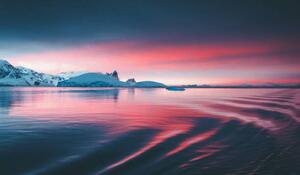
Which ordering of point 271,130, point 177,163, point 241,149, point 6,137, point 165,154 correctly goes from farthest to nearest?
point 271,130 → point 6,137 → point 241,149 → point 165,154 → point 177,163

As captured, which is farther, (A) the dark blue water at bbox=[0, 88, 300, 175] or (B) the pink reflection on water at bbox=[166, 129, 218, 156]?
(B) the pink reflection on water at bbox=[166, 129, 218, 156]

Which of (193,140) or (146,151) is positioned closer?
(146,151)

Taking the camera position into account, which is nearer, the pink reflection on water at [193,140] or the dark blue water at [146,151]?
the dark blue water at [146,151]

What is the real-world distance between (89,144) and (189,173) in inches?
226

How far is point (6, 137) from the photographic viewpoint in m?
12.4

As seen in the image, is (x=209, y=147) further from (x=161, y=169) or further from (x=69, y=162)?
(x=69, y=162)

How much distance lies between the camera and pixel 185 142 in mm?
11727

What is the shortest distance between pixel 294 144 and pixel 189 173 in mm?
7011

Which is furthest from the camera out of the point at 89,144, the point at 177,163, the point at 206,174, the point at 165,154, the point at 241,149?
the point at 89,144

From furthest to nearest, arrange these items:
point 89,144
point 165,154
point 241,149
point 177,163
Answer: point 89,144 < point 241,149 < point 165,154 < point 177,163

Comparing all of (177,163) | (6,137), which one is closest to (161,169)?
(177,163)

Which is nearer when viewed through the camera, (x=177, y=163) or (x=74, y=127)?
(x=177, y=163)

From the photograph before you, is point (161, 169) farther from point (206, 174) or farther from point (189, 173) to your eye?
point (206, 174)

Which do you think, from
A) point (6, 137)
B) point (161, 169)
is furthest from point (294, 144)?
point (6, 137)
